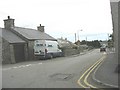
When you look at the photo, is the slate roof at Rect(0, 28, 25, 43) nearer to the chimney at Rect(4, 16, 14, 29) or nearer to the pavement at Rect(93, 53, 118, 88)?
the chimney at Rect(4, 16, 14, 29)

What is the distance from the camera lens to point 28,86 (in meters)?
13.5

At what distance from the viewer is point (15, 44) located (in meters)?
37.4

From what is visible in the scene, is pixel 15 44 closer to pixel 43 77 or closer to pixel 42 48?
pixel 42 48

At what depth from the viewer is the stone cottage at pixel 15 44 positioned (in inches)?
1411

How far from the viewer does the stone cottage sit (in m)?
35.8

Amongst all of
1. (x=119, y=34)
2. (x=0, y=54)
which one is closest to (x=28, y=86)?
(x=119, y=34)

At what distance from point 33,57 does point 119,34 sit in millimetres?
20449

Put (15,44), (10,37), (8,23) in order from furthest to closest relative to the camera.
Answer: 1. (8,23)
2. (10,37)
3. (15,44)

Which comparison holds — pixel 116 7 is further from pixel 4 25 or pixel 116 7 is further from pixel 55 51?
pixel 4 25

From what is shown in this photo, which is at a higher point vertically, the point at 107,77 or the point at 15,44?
the point at 15,44

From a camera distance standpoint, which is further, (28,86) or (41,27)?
(41,27)

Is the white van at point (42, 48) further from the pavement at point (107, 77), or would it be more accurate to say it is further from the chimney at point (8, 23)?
the pavement at point (107, 77)

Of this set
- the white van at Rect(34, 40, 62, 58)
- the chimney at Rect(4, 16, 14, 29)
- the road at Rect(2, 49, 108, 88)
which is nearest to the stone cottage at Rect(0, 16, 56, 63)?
the chimney at Rect(4, 16, 14, 29)

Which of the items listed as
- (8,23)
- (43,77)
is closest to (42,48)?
(8,23)
